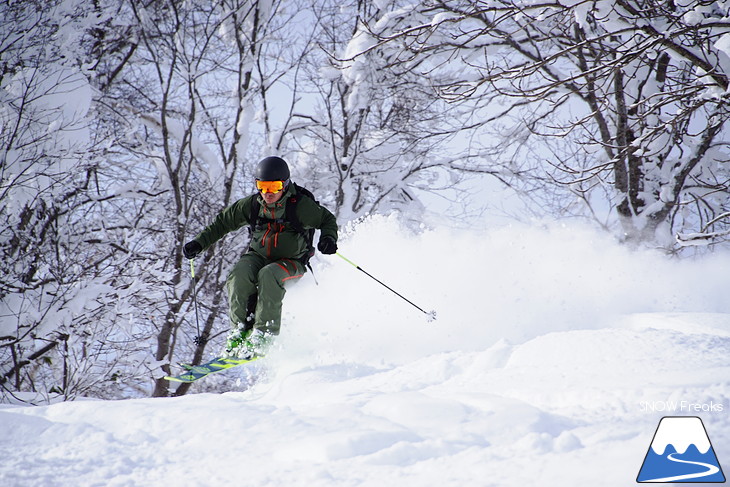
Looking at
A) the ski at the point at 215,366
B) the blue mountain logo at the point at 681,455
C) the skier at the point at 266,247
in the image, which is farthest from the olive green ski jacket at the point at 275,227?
the blue mountain logo at the point at 681,455

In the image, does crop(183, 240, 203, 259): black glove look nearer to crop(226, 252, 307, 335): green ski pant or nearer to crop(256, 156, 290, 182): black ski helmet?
crop(226, 252, 307, 335): green ski pant

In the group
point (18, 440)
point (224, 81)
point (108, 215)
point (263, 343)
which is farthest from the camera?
point (224, 81)

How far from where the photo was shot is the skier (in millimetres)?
4828

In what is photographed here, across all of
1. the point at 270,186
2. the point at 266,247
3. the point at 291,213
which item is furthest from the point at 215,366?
the point at 270,186

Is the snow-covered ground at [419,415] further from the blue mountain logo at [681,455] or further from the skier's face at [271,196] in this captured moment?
the skier's face at [271,196]

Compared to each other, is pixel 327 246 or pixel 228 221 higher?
pixel 228 221

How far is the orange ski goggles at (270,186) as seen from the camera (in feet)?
Result: 15.7

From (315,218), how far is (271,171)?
698 mm

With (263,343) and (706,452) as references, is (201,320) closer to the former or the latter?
(263,343)

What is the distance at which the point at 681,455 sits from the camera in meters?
2.03

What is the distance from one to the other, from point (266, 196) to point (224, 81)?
27.7ft

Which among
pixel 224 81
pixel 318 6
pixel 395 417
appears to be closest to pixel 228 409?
pixel 395 417

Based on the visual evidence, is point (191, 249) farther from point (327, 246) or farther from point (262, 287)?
point (327, 246)

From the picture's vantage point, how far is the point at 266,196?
4918 mm
